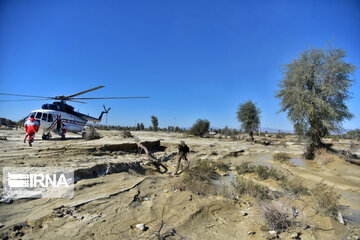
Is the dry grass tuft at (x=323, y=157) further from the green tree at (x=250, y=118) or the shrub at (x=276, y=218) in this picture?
the green tree at (x=250, y=118)

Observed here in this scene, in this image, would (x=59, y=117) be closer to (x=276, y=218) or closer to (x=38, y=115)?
(x=38, y=115)

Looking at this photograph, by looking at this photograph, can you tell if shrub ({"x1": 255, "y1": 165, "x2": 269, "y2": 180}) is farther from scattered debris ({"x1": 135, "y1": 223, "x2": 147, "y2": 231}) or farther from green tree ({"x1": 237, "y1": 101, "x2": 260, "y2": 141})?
green tree ({"x1": 237, "y1": 101, "x2": 260, "y2": 141})

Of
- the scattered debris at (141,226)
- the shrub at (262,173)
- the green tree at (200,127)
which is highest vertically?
the green tree at (200,127)

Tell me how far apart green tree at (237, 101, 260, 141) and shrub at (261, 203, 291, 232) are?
2872cm

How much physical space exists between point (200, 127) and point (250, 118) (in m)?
9.74

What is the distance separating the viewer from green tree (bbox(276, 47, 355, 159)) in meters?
12.4

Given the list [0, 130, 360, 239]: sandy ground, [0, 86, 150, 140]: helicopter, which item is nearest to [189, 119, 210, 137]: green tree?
[0, 86, 150, 140]: helicopter

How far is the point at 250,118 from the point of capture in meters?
31.7

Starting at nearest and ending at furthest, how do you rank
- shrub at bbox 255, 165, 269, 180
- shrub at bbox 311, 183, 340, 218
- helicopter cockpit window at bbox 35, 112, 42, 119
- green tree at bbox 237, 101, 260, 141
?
shrub at bbox 311, 183, 340, 218
shrub at bbox 255, 165, 269, 180
helicopter cockpit window at bbox 35, 112, 42, 119
green tree at bbox 237, 101, 260, 141

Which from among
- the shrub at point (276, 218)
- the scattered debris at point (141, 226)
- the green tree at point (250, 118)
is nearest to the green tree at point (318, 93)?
the shrub at point (276, 218)

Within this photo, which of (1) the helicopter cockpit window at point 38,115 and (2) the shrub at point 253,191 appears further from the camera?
(1) the helicopter cockpit window at point 38,115

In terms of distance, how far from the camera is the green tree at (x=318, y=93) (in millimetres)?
12352

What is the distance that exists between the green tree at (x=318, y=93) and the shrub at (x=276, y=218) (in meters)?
10.8

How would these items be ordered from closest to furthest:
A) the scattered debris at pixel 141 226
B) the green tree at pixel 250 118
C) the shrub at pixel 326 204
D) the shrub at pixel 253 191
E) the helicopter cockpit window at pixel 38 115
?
the scattered debris at pixel 141 226 → the shrub at pixel 326 204 → the shrub at pixel 253 191 → the helicopter cockpit window at pixel 38 115 → the green tree at pixel 250 118
